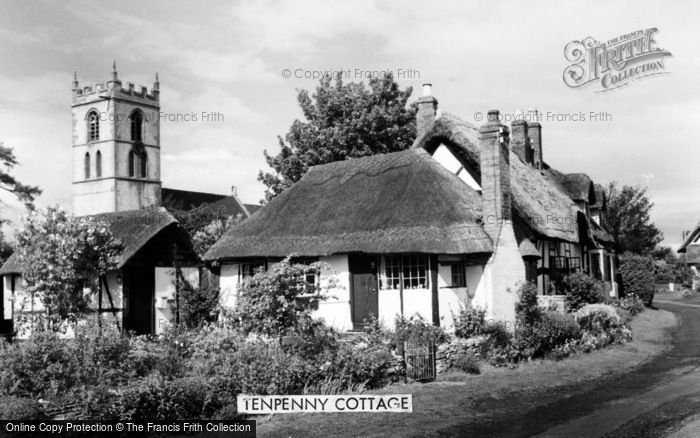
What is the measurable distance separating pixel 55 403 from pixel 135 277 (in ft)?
49.7

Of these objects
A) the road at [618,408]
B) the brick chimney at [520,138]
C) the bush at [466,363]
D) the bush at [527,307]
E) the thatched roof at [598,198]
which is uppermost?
the brick chimney at [520,138]

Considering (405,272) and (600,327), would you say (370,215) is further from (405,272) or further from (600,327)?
(600,327)

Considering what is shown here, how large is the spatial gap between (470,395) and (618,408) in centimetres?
294

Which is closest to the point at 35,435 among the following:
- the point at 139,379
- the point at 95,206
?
the point at 139,379

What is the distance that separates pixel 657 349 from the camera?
22469 millimetres

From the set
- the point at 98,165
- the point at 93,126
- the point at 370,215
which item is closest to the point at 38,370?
the point at 370,215

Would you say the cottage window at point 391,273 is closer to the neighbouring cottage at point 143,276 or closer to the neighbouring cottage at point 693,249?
the neighbouring cottage at point 143,276

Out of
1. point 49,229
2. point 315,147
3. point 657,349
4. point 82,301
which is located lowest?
point 657,349

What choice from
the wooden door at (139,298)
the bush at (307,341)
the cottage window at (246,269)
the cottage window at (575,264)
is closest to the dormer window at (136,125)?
the wooden door at (139,298)

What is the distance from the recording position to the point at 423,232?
2216cm

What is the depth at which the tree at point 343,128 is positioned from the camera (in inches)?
1431

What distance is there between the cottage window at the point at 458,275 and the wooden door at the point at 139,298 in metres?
11.3

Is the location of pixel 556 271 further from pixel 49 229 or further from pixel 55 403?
pixel 55 403

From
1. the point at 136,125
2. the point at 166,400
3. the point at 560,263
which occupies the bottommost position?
the point at 166,400
